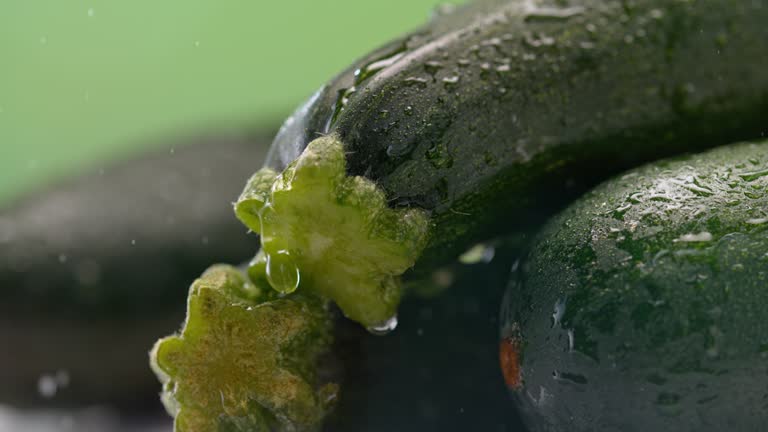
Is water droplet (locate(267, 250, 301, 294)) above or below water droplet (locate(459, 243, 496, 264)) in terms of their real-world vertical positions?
above

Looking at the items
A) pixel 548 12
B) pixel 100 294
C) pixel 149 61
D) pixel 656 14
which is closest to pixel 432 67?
pixel 548 12

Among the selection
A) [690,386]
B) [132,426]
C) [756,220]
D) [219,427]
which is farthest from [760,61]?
[132,426]

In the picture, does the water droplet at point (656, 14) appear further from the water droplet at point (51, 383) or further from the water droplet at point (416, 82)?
the water droplet at point (51, 383)

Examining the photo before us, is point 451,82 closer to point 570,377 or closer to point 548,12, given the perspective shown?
point 548,12

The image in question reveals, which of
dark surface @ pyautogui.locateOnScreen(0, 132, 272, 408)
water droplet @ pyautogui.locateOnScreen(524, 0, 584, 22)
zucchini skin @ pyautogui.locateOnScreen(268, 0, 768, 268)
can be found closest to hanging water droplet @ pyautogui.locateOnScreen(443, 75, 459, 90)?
zucchini skin @ pyautogui.locateOnScreen(268, 0, 768, 268)

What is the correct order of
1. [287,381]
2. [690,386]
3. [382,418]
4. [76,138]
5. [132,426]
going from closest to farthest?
[690,386], [287,381], [382,418], [132,426], [76,138]

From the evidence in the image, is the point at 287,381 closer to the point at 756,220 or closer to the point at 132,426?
the point at 756,220

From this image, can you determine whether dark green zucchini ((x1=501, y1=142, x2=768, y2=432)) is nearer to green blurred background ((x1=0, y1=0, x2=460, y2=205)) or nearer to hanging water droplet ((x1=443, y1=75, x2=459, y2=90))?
hanging water droplet ((x1=443, y1=75, x2=459, y2=90))
